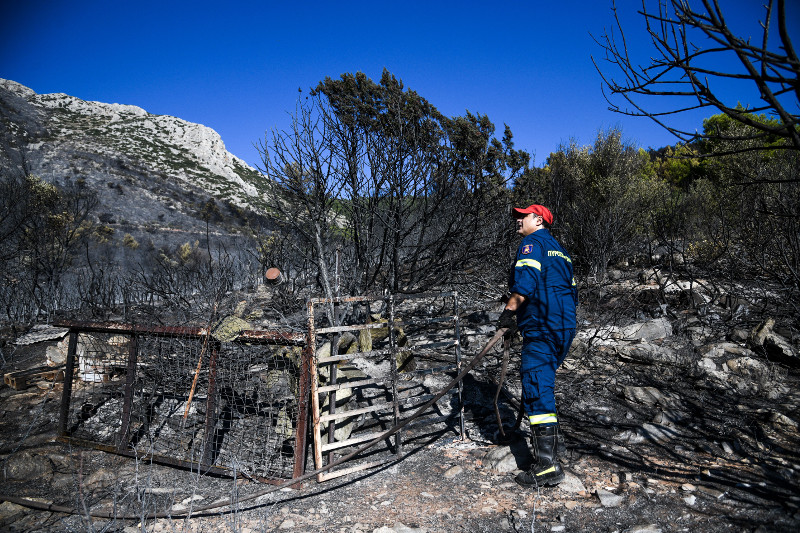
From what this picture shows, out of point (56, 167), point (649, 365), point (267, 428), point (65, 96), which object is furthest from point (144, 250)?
point (65, 96)

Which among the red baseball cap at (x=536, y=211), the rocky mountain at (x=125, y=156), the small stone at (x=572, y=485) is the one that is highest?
the rocky mountain at (x=125, y=156)

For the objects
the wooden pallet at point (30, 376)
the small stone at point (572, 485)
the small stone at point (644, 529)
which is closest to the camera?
the small stone at point (644, 529)

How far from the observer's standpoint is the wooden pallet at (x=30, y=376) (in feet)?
17.3

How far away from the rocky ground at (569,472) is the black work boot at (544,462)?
7 cm

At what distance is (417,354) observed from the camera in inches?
243

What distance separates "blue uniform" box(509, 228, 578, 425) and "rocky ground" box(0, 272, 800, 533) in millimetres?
577

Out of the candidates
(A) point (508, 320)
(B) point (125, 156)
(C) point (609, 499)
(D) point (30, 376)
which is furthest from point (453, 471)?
(B) point (125, 156)

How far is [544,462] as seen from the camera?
9.64 feet

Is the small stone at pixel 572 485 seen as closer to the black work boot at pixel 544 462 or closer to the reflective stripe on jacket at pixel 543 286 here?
the black work boot at pixel 544 462

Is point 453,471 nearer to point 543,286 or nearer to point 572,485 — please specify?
point 572,485

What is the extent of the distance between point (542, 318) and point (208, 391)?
2.51 metres

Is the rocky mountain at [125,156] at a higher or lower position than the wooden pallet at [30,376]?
higher

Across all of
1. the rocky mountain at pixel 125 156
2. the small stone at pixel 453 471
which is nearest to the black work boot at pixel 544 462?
the small stone at pixel 453 471

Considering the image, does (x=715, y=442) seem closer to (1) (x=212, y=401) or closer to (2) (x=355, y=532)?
(2) (x=355, y=532)
